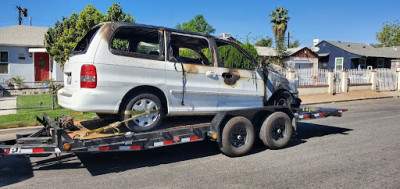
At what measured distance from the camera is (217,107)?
19.5ft

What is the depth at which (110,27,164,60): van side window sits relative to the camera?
5.20m

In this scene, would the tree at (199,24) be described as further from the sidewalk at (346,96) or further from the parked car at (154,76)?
the parked car at (154,76)

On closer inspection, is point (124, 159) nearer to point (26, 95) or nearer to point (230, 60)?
point (230, 60)

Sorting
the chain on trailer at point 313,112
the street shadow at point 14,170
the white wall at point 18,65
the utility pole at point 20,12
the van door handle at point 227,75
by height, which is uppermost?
the utility pole at point 20,12

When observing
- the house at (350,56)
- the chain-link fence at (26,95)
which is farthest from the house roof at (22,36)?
the house at (350,56)

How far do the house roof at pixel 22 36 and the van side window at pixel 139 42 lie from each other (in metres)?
15.9

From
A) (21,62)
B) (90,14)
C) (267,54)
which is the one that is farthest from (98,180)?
(267,54)

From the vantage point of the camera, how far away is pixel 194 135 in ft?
18.2

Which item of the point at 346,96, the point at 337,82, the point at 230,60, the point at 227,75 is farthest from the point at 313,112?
the point at 337,82

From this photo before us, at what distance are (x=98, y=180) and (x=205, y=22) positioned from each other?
2752 inches

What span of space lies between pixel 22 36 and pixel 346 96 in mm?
20211

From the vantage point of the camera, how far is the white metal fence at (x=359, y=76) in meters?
22.7

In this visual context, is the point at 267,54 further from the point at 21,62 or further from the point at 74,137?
the point at 74,137

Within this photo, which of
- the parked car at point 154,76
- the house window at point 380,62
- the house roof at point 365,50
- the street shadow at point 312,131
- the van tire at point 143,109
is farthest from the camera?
the house window at point 380,62
